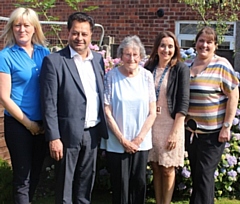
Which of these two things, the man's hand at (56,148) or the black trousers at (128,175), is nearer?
the man's hand at (56,148)

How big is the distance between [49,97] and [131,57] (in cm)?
82

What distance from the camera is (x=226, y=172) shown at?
201 inches

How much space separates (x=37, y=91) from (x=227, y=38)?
5.82m

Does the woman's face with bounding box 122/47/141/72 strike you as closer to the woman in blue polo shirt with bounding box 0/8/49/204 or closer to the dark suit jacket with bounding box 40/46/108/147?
the dark suit jacket with bounding box 40/46/108/147

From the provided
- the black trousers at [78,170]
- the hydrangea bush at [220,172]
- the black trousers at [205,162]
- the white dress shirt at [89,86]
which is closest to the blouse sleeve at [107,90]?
the white dress shirt at [89,86]

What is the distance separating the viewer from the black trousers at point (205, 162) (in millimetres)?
4121

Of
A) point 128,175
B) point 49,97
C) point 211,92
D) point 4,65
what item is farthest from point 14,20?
point 211,92

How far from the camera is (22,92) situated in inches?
143

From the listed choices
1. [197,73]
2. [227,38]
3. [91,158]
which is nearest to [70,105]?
[91,158]

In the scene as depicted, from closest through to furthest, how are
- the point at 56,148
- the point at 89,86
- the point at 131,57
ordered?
1. the point at 56,148
2. the point at 89,86
3. the point at 131,57

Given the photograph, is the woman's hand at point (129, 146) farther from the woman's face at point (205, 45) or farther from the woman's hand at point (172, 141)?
the woman's face at point (205, 45)

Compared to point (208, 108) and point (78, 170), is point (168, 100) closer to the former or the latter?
point (208, 108)

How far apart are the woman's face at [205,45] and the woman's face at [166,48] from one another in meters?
0.25

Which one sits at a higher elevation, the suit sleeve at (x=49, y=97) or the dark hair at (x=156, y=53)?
the dark hair at (x=156, y=53)
